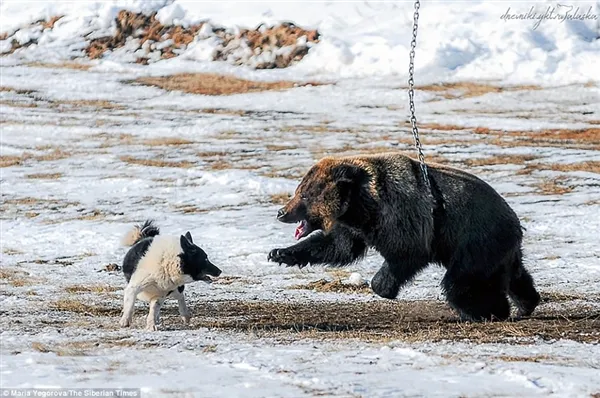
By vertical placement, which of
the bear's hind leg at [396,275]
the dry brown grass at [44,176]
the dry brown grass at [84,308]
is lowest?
the dry brown grass at [44,176]

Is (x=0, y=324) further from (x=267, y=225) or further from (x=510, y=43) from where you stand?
(x=510, y=43)

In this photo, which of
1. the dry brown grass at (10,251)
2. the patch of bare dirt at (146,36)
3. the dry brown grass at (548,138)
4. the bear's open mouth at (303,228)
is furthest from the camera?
the patch of bare dirt at (146,36)

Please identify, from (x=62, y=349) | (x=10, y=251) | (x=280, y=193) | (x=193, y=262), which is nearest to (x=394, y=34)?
(x=280, y=193)

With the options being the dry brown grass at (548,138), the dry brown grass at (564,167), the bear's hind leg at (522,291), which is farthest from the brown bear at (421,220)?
the dry brown grass at (548,138)

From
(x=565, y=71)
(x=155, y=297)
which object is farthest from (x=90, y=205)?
(x=565, y=71)

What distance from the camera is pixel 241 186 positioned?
20031 mm

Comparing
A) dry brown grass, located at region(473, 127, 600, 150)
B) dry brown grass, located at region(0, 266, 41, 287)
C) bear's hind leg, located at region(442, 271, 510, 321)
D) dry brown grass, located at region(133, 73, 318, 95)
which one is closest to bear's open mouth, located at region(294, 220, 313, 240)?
bear's hind leg, located at region(442, 271, 510, 321)

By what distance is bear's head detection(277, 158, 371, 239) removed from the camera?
8.40m

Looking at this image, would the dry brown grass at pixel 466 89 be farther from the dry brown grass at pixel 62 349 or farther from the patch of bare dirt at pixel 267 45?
the dry brown grass at pixel 62 349

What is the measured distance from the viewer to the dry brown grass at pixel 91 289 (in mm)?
11195

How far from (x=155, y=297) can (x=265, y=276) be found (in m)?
4.37

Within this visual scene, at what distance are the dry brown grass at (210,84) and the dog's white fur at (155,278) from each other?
2505cm

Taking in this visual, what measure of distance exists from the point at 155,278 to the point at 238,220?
8.63 metres

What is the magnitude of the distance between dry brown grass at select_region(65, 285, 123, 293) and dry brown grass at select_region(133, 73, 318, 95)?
2197 centimetres
